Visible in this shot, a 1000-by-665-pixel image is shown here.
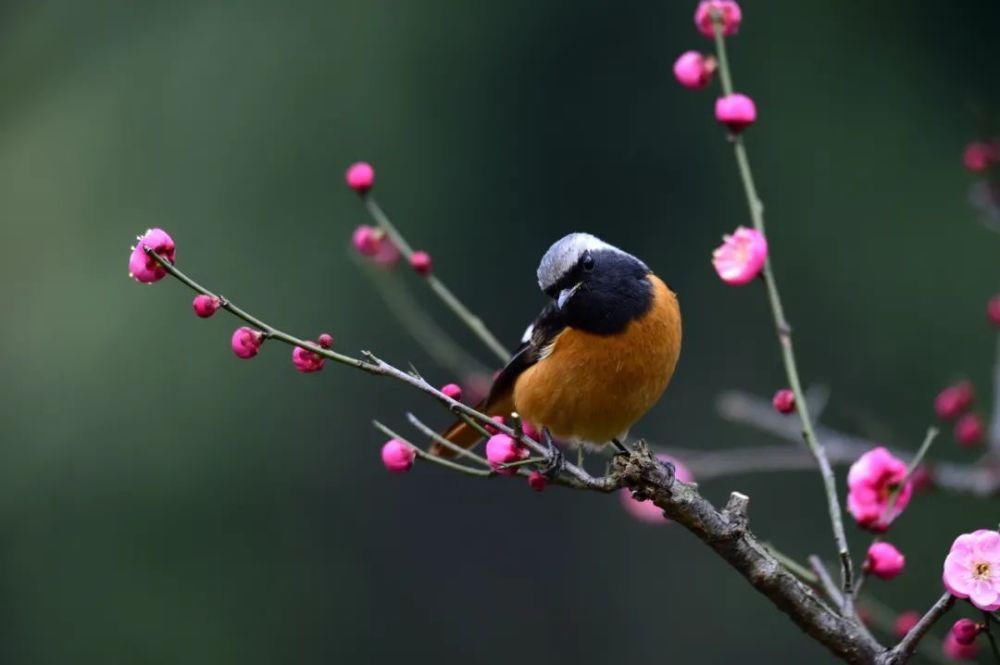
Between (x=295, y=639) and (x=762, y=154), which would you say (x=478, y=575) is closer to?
(x=295, y=639)

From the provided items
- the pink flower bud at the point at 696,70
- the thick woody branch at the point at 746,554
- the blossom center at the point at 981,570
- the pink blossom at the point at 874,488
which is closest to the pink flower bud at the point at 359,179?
the pink flower bud at the point at 696,70

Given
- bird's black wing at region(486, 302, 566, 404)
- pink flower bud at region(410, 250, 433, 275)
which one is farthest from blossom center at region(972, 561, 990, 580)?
bird's black wing at region(486, 302, 566, 404)

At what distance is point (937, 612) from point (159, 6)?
9.90 m

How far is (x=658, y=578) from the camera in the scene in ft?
30.7

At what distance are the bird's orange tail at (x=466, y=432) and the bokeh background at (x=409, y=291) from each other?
4.91 metres

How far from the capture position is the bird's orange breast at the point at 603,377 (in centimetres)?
328

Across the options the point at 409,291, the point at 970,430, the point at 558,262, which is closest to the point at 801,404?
the point at 558,262

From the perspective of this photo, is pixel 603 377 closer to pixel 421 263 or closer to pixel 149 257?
pixel 421 263

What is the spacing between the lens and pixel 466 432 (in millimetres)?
3613

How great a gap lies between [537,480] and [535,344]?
4.03 feet

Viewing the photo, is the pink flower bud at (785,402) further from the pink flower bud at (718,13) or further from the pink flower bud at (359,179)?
the pink flower bud at (359,179)

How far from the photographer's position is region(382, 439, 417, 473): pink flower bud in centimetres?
229

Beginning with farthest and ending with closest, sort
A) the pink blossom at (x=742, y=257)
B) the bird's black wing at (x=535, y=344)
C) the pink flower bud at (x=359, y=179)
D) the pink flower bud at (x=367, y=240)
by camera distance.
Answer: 1. the bird's black wing at (x=535, y=344)
2. the pink flower bud at (x=367, y=240)
3. the pink flower bud at (x=359, y=179)
4. the pink blossom at (x=742, y=257)

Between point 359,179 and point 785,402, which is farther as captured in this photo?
point 359,179
